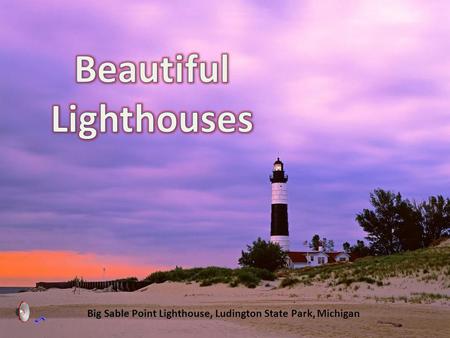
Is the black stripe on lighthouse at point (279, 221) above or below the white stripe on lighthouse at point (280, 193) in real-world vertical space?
below

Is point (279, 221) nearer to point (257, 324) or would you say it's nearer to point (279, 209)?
point (279, 209)

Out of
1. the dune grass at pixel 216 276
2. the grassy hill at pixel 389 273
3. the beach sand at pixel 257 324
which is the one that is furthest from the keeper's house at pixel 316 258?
the beach sand at pixel 257 324

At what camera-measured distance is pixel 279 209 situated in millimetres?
71188

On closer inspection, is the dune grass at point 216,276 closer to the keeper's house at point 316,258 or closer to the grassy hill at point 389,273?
the grassy hill at point 389,273

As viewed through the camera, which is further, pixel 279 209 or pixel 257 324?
pixel 279 209

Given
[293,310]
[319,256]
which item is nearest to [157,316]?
[293,310]

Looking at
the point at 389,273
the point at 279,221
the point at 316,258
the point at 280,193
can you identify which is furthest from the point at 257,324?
the point at 316,258

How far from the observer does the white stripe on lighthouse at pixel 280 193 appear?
71500 mm

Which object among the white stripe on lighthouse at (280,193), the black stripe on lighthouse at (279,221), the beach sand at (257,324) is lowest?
the beach sand at (257,324)

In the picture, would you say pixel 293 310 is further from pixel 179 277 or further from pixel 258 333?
pixel 179 277

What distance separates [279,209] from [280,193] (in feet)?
5.81

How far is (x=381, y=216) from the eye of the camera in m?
72.7

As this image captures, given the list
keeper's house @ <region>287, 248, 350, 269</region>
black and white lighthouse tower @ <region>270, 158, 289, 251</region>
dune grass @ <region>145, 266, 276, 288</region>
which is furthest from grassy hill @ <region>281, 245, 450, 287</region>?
keeper's house @ <region>287, 248, 350, 269</region>

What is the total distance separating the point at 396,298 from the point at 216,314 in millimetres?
10078
